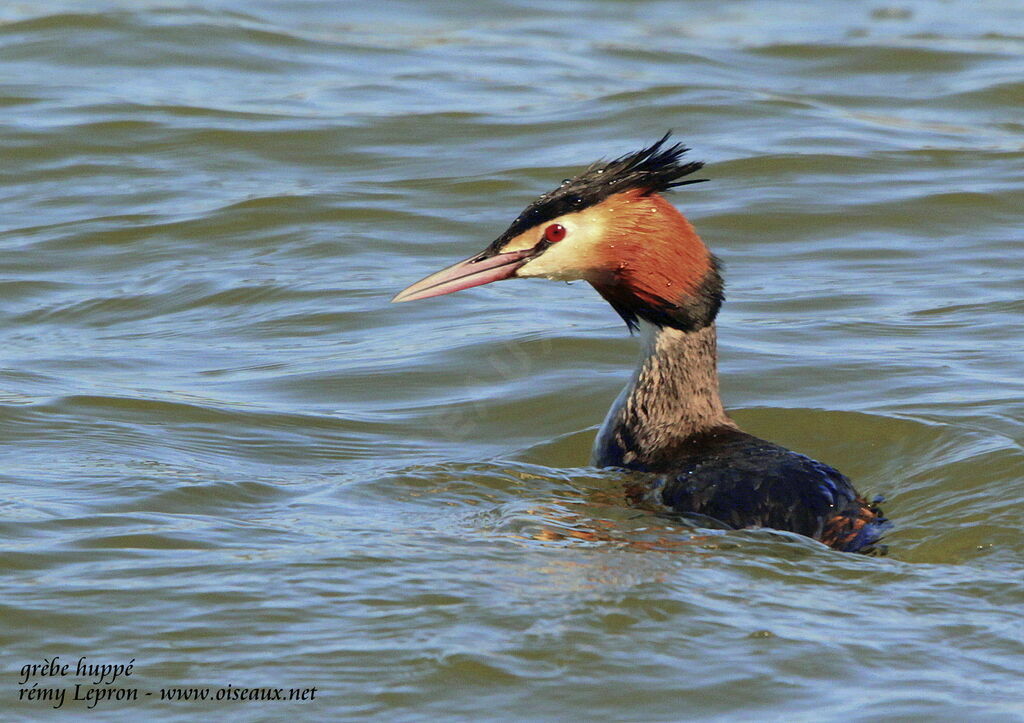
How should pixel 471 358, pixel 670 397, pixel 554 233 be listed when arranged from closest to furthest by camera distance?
pixel 554 233, pixel 670 397, pixel 471 358

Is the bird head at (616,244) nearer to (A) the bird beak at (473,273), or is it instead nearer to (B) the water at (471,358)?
(A) the bird beak at (473,273)

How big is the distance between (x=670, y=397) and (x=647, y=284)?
0.44 metres

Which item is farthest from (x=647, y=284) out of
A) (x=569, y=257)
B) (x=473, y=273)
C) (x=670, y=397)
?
(x=473, y=273)

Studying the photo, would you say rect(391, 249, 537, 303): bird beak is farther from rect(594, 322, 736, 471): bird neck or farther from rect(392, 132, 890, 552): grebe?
rect(594, 322, 736, 471): bird neck

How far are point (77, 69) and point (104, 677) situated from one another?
972 centimetres

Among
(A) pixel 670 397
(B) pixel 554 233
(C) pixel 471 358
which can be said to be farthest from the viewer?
(C) pixel 471 358

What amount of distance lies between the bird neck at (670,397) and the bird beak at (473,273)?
0.59m

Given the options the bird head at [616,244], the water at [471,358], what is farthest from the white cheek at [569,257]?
the water at [471,358]

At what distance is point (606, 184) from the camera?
6.08 m

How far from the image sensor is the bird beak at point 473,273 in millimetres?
6109

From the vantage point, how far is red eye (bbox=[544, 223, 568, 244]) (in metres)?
6.05

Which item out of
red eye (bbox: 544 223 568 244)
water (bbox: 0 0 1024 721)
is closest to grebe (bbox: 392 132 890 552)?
red eye (bbox: 544 223 568 244)

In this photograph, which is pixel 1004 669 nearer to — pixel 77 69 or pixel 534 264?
pixel 534 264

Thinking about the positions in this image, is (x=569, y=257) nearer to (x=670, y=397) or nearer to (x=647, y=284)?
(x=647, y=284)
